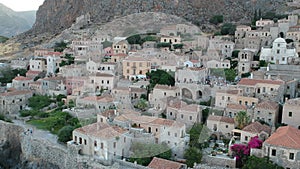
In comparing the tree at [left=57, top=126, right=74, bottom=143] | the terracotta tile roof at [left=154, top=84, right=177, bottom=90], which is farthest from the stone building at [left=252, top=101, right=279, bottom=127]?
the tree at [left=57, top=126, right=74, bottom=143]

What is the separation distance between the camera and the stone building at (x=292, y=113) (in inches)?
575

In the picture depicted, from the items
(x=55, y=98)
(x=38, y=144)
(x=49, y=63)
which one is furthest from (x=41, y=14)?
(x=38, y=144)

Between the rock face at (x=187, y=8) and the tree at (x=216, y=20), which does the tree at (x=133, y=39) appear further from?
the tree at (x=216, y=20)

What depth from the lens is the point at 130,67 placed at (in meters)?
22.4

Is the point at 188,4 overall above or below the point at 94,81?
above

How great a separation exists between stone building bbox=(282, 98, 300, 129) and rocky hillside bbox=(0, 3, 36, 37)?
76882 mm

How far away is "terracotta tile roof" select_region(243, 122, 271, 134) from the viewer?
1397 cm

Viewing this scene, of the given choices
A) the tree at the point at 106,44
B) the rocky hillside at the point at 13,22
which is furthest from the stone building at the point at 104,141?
the rocky hillside at the point at 13,22

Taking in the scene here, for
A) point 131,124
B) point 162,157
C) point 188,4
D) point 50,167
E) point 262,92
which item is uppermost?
point 188,4

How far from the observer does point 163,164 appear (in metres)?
12.8

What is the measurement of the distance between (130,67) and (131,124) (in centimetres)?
777

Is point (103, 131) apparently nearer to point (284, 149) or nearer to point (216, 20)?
point (284, 149)

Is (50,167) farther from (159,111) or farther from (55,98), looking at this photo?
(55,98)

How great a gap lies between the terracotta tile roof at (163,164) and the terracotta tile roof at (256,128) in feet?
10.1
